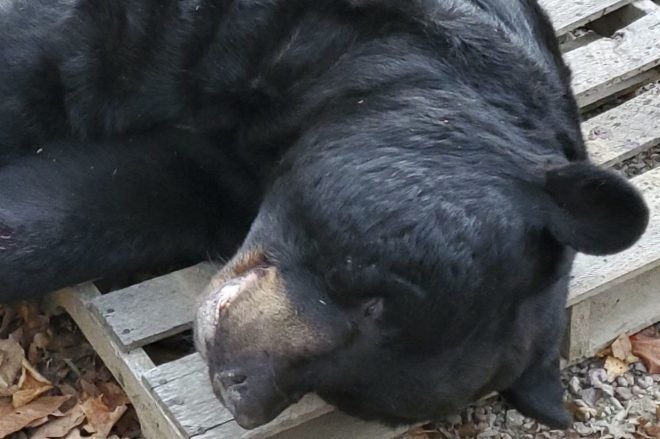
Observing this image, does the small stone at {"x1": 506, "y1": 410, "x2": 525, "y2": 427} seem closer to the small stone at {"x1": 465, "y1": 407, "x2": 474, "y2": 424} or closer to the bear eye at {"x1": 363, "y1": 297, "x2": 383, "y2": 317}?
the small stone at {"x1": 465, "y1": 407, "x2": 474, "y2": 424}

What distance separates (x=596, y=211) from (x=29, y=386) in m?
1.73

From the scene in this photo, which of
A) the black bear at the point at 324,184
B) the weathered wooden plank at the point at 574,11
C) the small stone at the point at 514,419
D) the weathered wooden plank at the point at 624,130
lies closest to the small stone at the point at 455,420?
the small stone at the point at 514,419

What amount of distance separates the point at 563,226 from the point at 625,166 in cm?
173

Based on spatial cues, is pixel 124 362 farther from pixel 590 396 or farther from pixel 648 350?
pixel 648 350

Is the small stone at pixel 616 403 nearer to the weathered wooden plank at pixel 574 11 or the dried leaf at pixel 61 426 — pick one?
the weathered wooden plank at pixel 574 11

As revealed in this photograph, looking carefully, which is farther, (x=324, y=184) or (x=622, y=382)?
(x=622, y=382)

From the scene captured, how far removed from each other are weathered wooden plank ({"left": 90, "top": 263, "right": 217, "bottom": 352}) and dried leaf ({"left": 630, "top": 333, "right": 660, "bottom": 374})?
1328mm

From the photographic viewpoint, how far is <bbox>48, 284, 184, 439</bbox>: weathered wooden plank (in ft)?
10.3

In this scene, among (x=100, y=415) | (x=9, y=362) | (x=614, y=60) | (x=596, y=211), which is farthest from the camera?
(x=614, y=60)

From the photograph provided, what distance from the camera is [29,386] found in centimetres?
350

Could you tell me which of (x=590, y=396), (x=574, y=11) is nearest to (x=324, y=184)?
(x=590, y=396)

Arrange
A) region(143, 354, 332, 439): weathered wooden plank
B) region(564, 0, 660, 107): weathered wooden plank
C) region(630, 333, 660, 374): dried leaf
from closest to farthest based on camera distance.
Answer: region(143, 354, 332, 439): weathered wooden plank → region(630, 333, 660, 374): dried leaf → region(564, 0, 660, 107): weathered wooden plank

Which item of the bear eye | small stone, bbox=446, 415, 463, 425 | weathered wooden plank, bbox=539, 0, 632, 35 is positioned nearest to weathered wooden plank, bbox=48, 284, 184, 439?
the bear eye

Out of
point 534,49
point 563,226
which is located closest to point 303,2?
point 534,49
